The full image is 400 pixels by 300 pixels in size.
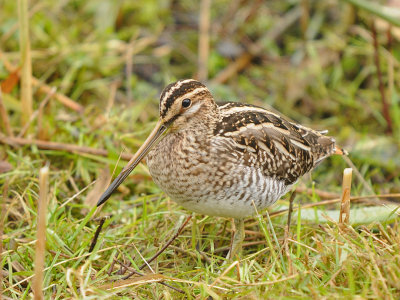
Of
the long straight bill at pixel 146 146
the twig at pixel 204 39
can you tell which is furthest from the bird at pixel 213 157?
the twig at pixel 204 39

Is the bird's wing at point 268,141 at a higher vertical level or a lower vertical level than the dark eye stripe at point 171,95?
lower

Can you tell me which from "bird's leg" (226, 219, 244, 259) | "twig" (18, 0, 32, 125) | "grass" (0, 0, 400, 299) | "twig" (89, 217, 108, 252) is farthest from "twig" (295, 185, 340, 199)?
"twig" (18, 0, 32, 125)

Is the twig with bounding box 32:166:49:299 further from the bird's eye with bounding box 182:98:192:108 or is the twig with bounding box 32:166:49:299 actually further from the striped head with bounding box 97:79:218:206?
the bird's eye with bounding box 182:98:192:108

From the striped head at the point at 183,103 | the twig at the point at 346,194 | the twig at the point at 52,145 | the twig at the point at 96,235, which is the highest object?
the striped head at the point at 183,103

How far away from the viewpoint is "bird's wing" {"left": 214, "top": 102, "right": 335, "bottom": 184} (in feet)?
11.9

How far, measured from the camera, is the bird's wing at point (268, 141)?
3613 mm

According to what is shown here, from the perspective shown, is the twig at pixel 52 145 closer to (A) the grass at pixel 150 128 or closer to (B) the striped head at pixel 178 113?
(A) the grass at pixel 150 128

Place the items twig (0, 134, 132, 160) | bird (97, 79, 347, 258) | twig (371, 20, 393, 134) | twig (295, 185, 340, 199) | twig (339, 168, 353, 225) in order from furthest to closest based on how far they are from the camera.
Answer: twig (371, 20, 393, 134) → twig (0, 134, 132, 160) → twig (295, 185, 340, 199) → bird (97, 79, 347, 258) → twig (339, 168, 353, 225)

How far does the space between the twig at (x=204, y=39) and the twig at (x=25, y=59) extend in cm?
211

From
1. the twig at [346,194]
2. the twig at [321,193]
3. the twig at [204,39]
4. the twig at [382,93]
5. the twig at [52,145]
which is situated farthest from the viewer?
the twig at [204,39]

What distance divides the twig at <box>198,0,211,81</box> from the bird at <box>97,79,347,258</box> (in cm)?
266

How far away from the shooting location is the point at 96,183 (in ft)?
13.5

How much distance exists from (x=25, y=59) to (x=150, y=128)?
101 cm

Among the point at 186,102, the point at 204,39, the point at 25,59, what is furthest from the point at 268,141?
the point at 204,39
